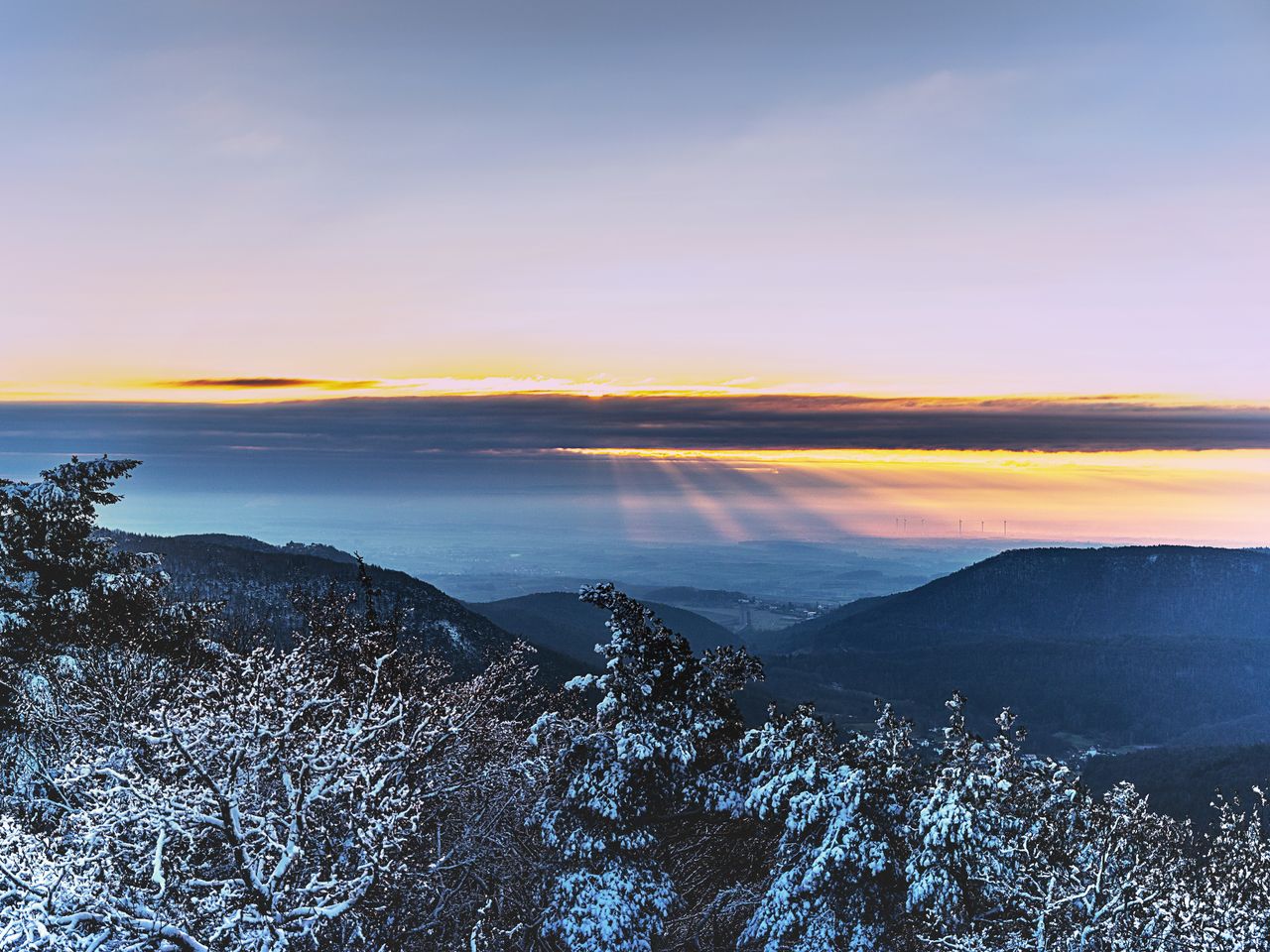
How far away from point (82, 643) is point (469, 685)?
28.8 ft

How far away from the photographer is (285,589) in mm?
133125

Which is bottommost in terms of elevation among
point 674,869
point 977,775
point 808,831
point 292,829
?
point 674,869

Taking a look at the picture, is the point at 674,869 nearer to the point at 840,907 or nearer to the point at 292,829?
the point at 840,907

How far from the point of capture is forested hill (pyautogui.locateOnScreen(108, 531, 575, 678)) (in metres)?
124

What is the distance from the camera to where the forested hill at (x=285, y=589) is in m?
124

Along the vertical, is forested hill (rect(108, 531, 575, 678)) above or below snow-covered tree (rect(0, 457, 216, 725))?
below

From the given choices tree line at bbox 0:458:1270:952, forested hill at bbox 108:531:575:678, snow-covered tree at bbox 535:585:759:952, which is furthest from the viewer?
forested hill at bbox 108:531:575:678

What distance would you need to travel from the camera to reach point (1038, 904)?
15.1 m

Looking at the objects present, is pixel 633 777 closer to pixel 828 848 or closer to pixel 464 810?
pixel 828 848

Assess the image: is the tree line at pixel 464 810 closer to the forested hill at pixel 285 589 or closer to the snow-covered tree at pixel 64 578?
the snow-covered tree at pixel 64 578

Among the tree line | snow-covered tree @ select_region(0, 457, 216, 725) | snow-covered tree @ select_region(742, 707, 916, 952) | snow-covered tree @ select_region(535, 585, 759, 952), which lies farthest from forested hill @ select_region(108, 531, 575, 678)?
snow-covered tree @ select_region(742, 707, 916, 952)

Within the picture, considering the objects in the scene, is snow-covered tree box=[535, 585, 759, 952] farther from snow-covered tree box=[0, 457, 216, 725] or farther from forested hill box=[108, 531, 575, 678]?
forested hill box=[108, 531, 575, 678]

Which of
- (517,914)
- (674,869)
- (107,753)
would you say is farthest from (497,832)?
(107,753)

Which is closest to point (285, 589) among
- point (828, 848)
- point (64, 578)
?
point (64, 578)
